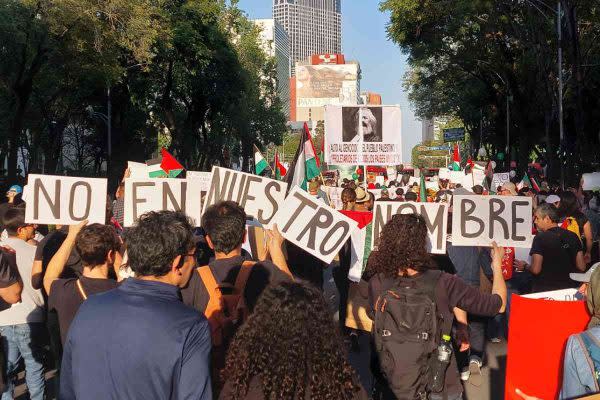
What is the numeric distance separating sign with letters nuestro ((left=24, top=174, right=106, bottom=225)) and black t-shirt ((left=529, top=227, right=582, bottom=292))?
11.8 ft

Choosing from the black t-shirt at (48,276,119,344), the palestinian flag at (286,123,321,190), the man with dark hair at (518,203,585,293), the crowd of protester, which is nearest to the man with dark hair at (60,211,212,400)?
the crowd of protester

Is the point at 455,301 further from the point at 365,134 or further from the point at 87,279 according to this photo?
the point at 365,134

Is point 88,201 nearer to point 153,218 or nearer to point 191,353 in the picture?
point 153,218

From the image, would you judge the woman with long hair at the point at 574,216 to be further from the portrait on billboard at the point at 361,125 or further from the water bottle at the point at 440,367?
the water bottle at the point at 440,367

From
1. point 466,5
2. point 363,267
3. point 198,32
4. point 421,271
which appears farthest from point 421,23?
point 421,271

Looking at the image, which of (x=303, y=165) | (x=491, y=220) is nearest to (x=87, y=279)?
(x=491, y=220)

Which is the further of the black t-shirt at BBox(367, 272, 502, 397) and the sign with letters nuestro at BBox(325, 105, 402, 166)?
the sign with letters nuestro at BBox(325, 105, 402, 166)

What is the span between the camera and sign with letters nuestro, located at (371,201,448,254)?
5.79 m

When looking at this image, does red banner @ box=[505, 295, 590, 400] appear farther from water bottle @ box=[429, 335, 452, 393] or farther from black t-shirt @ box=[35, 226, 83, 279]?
black t-shirt @ box=[35, 226, 83, 279]

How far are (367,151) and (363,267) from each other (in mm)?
4490

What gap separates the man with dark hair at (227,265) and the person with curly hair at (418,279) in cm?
58

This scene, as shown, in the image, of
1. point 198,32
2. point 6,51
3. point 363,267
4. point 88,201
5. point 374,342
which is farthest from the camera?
point 198,32

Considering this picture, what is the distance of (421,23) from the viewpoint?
27.6 metres

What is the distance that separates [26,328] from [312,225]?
7.03 feet
